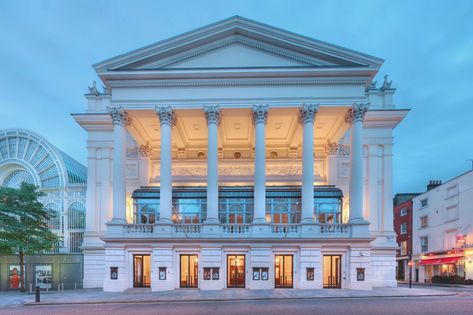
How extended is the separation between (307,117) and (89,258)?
81.4ft

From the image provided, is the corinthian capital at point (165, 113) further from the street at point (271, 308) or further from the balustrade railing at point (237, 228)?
the street at point (271, 308)

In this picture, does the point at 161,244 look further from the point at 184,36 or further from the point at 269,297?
the point at 184,36

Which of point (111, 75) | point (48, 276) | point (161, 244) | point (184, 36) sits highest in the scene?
point (184, 36)

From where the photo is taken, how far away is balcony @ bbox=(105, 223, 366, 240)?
93.8 feet

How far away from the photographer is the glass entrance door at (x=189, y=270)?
29.1m

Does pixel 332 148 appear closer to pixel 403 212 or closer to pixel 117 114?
pixel 117 114

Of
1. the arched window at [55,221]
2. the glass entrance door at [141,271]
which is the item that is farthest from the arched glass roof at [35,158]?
the glass entrance door at [141,271]

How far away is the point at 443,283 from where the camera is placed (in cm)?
4162

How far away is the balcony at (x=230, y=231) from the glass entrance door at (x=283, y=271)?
2106 mm

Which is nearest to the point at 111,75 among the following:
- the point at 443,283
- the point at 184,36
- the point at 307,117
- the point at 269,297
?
the point at 184,36

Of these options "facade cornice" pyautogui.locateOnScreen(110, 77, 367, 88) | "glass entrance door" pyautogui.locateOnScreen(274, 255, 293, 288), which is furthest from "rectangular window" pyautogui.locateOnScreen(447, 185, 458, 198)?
"glass entrance door" pyautogui.locateOnScreen(274, 255, 293, 288)

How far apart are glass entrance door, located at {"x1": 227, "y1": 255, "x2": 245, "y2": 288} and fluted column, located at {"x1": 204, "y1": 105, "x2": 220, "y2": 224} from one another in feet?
12.1

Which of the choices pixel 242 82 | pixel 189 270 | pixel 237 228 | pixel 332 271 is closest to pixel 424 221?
pixel 332 271

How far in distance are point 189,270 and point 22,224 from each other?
15749mm
